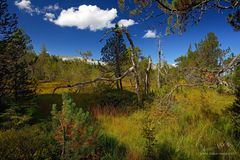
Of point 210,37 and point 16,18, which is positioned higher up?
point 210,37

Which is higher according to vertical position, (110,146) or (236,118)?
(236,118)

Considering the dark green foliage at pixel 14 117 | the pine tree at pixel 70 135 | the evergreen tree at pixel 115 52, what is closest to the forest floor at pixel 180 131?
the pine tree at pixel 70 135

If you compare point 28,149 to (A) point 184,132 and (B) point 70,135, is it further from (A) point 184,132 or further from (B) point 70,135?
(A) point 184,132

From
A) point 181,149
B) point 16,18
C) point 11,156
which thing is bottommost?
point 181,149

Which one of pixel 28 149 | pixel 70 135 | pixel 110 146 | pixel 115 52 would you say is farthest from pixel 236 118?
pixel 115 52

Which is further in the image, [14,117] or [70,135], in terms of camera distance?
[14,117]

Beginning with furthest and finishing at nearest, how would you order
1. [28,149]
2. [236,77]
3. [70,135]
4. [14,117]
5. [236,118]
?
[14,117], [236,118], [236,77], [28,149], [70,135]

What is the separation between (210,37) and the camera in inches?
1192

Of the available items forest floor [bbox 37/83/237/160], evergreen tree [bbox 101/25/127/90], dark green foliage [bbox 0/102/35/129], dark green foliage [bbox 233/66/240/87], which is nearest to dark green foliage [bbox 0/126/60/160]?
forest floor [bbox 37/83/237/160]

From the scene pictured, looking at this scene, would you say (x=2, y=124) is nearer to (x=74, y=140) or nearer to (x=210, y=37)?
(x=74, y=140)

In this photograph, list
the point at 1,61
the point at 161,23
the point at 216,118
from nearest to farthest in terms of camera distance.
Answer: the point at 161,23, the point at 216,118, the point at 1,61

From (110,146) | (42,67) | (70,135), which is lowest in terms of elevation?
(110,146)

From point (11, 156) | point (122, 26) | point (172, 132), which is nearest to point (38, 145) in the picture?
point (11, 156)

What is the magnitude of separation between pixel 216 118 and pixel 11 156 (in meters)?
5.22
